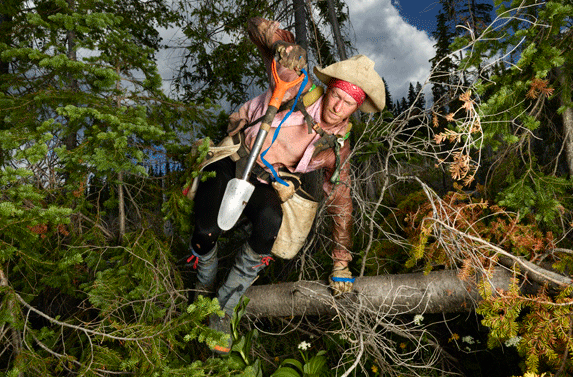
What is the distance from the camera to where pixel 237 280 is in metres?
2.71

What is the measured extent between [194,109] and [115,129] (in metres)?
0.88

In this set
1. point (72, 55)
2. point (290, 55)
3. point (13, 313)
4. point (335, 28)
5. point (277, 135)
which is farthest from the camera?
point (335, 28)

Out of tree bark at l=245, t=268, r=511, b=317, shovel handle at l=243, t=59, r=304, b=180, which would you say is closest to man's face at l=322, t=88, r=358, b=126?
shovel handle at l=243, t=59, r=304, b=180

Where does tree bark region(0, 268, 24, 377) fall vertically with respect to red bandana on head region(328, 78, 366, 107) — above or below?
below

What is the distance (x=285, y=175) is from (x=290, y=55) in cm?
103

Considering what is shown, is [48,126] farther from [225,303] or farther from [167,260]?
[225,303]

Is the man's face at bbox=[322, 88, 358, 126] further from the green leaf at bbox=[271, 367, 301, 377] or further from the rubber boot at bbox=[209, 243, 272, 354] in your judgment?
the green leaf at bbox=[271, 367, 301, 377]

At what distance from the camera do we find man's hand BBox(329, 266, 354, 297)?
277cm

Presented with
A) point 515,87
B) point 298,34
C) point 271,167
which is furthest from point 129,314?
point 298,34

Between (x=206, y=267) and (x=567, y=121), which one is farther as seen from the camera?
(x=206, y=267)

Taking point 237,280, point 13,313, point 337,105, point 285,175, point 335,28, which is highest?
point 335,28

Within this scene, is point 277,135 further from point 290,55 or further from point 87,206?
point 87,206

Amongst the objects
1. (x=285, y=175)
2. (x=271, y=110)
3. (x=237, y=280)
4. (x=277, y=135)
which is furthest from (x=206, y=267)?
(x=271, y=110)

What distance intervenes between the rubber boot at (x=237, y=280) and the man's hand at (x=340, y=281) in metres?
0.62
